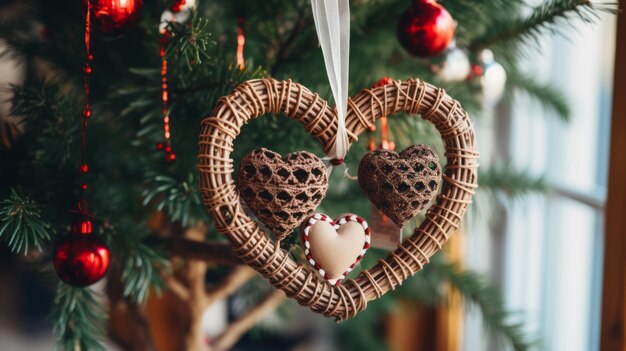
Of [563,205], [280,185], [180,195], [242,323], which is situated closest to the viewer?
[280,185]

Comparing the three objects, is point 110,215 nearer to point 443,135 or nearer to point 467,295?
point 443,135

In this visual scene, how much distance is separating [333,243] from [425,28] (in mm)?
256

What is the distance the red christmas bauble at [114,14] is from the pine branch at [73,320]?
28cm

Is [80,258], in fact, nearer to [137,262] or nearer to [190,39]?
[137,262]

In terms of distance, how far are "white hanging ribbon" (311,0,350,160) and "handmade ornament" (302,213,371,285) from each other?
0.06 metres

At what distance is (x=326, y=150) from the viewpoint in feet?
1.74

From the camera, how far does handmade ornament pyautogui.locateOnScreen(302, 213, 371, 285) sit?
523mm

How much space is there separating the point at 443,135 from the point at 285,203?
0.52ft

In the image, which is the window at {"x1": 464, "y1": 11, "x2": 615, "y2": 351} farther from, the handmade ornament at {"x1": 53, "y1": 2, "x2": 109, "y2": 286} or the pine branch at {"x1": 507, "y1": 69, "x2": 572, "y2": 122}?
the handmade ornament at {"x1": 53, "y1": 2, "x2": 109, "y2": 286}

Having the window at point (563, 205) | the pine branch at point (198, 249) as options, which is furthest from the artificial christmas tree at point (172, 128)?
the window at point (563, 205)

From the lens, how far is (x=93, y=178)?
0.70 m

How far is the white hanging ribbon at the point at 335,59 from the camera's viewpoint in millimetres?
520

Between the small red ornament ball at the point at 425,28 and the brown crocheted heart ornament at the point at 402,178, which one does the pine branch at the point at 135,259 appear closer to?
the brown crocheted heart ornament at the point at 402,178

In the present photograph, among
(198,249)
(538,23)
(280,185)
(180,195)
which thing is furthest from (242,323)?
(538,23)
